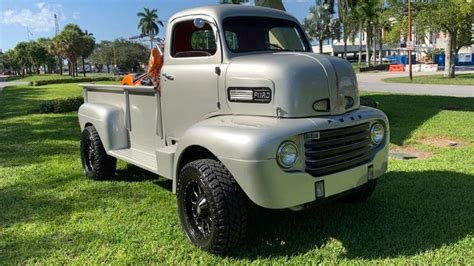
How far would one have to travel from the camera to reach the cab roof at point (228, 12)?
175 inches

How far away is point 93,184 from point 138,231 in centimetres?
198

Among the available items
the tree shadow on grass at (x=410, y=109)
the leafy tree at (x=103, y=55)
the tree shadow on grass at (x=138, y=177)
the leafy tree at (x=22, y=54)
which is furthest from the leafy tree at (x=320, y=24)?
the tree shadow on grass at (x=138, y=177)

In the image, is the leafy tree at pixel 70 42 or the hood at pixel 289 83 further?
the leafy tree at pixel 70 42

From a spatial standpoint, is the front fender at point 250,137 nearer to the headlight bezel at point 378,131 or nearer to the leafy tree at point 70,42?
the headlight bezel at point 378,131

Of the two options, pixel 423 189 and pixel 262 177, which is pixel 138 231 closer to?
pixel 262 177

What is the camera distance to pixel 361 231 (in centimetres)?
419

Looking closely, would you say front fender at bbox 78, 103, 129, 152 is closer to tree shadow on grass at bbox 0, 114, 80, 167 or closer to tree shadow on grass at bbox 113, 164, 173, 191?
tree shadow on grass at bbox 113, 164, 173, 191

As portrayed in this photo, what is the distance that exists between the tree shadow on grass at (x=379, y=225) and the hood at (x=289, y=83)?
3.74 feet

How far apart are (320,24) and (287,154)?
246 feet

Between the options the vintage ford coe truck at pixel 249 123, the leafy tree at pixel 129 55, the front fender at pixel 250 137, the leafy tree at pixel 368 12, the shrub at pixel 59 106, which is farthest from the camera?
the leafy tree at pixel 129 55

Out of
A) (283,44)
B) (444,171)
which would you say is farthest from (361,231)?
(444,171)

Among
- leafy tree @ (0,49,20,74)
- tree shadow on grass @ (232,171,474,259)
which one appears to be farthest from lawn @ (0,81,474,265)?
leafy tree @ (0,49,20,74)

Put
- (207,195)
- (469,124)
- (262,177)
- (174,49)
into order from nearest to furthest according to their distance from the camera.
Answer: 1. (262,177)
2. (207,195)
3. (174,49)
4. (469,124)

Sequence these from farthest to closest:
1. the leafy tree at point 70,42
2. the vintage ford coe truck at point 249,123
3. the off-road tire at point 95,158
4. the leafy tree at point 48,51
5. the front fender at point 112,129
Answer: the leafy tree at point 48,51 → the leafy tree at point 70,42 → the off-road tire at point 95,158 → the front fender at point 112,129 → the vintage ford coe truck at point 249,123
